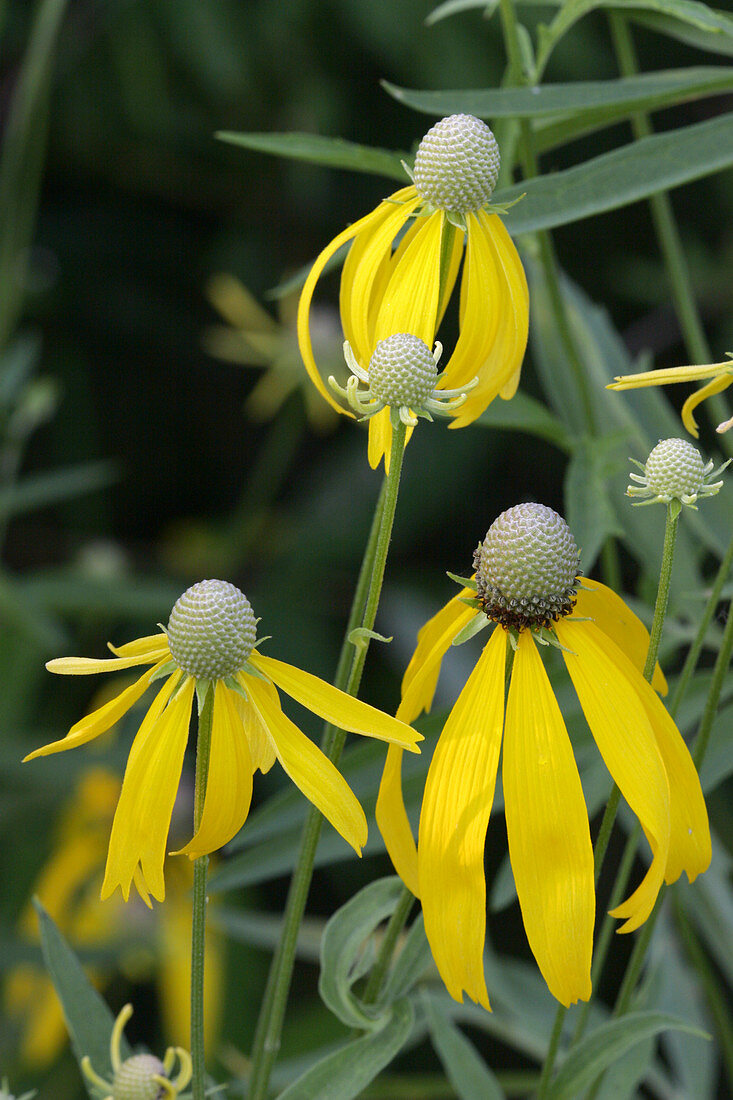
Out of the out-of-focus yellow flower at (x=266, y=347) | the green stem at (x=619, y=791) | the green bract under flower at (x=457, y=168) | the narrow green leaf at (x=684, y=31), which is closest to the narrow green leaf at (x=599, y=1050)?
the green stem at (x=619, y=791)

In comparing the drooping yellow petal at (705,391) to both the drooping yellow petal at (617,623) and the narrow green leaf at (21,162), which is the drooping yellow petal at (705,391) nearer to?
the drooping yellow petal at (617,623)

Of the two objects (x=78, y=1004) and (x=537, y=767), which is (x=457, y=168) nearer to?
(x=537, y=767)

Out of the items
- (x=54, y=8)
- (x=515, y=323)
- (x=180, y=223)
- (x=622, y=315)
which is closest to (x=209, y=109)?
(x=180, y=223)

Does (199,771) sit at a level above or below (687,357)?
below

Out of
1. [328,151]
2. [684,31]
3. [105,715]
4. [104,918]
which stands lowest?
[104,918]

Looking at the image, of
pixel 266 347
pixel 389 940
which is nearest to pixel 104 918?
pixel 266 347

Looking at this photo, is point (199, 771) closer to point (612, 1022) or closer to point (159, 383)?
point (612, 1022)
